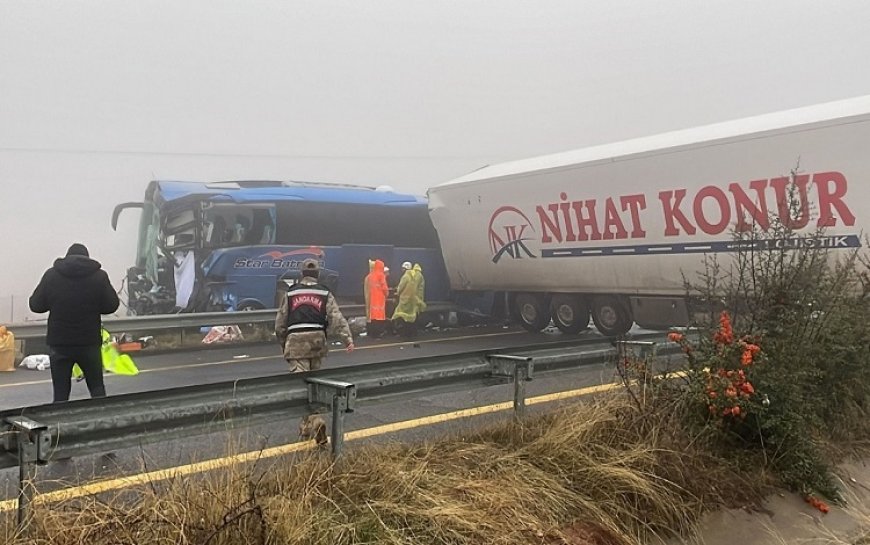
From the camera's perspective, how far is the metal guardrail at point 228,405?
10.1 ft

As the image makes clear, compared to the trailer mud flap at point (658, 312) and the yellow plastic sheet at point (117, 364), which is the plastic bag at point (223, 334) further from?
the trailer mud flap at point (658, 312)

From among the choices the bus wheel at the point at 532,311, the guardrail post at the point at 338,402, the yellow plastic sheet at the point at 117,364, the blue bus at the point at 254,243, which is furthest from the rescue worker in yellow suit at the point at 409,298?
the guardrail post at the point at 338,402

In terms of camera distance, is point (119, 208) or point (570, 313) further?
point (119, 208)

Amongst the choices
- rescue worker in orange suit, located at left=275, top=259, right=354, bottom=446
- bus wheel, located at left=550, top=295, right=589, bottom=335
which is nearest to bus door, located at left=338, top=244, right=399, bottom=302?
bus wheel, located at left=550, top=295, right=589, bottom=335

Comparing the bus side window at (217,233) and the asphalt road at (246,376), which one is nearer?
the asphalt road at (246,376)

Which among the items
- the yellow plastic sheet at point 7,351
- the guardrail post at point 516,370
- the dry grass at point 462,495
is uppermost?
the guardrail post at point 516,370

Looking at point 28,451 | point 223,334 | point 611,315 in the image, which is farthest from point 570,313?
point 28,451

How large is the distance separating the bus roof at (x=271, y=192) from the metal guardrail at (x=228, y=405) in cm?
1201

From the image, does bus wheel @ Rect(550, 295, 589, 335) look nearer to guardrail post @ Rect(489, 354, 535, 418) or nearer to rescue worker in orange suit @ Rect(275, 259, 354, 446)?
rescue worker in orange suit @ Rect(275, 259, 354, 446)

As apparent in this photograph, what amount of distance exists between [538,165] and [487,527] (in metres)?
12.1

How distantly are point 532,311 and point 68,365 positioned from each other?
11.4m

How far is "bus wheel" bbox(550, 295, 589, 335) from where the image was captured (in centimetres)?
1477

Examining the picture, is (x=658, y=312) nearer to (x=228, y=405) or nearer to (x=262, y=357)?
(x=262, y=357)

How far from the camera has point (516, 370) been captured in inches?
200
